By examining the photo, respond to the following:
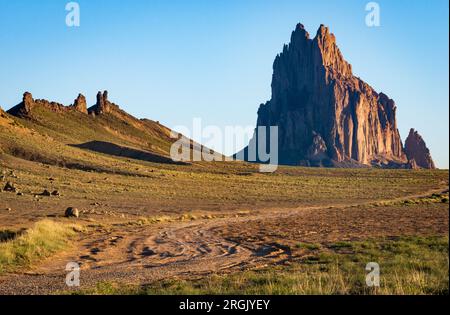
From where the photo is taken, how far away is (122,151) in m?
102

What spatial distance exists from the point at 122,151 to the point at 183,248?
84.2 meters

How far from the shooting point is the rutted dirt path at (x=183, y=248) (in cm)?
1389

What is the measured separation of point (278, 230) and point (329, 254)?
34.4ft

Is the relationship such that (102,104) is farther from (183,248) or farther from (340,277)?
(340,277)

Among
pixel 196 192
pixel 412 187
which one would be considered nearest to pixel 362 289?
pixel 196 192

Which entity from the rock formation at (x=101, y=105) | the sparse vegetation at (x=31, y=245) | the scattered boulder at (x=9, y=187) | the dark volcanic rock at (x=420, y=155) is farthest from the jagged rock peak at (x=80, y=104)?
the dark volcanic rock at (x=420, y=155)

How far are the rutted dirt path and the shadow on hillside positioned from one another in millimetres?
67359

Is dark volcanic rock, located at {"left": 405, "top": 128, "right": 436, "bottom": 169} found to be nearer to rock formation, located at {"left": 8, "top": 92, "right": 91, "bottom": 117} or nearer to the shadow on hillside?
the shadow on hillside

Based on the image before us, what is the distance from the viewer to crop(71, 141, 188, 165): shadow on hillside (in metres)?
97.8

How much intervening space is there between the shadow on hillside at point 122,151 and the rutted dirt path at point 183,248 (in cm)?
6736

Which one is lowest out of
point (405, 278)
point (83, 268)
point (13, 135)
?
point (83, 268)

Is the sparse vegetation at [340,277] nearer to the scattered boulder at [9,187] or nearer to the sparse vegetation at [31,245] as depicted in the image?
the sparse vegetation at [31,245]

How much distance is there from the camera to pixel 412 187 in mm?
75875
